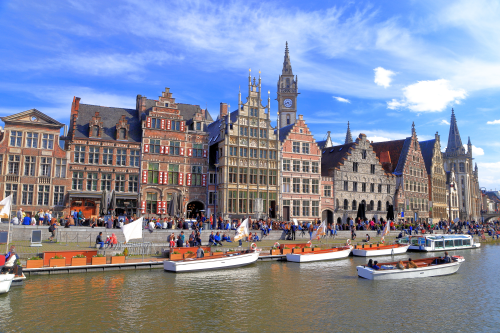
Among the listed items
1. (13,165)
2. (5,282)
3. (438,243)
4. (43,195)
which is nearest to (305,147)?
(438,243)

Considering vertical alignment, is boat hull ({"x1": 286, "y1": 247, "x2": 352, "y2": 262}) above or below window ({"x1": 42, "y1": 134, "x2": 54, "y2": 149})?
below

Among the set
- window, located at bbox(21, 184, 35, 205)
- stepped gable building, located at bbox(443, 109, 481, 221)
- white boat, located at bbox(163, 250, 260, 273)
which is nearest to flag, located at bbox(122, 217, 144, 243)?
white boat, located at bbox(163, 250, 260, 273)

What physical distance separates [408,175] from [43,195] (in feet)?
176

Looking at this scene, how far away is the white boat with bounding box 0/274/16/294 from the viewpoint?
18.2 metres

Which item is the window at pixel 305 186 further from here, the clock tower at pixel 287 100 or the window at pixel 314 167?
the clock tower at pixel 287 100

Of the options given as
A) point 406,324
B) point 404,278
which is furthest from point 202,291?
point 404,278

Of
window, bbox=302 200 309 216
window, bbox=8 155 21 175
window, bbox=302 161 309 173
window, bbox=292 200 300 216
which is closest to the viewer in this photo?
window, bbox=8 155 21 175

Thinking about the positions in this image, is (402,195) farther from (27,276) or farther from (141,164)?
(27,276)

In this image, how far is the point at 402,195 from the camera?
6406cm

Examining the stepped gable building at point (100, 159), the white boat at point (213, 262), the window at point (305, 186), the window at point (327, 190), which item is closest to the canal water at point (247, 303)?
the white boat at point (213, 262)

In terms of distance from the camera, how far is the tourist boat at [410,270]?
23.9 metres

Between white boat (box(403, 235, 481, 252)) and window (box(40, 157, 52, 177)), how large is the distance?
38.2 m

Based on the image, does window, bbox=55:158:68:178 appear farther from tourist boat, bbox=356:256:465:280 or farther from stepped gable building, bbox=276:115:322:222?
tourist boat, bbox=356:256:465:280

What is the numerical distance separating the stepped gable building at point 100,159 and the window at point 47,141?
148 cm
